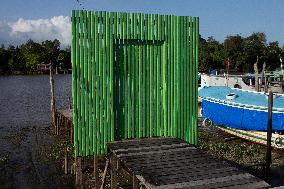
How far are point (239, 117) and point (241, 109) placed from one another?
0.58m

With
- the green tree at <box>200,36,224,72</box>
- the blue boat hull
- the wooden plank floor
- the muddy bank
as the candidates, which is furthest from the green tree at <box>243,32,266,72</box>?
the wooden plank floor

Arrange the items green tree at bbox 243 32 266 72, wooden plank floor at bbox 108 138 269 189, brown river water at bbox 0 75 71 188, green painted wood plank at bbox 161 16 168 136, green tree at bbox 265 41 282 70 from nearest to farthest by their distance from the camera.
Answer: wooden plank floor at bbox 108 138 269 189
green painted wood plank at bbox 161 16 168 136
brown river water at bbox 0 75 71 188
green tree at bbox 243 32 266 72
green tree at bbox 265 41 282 70

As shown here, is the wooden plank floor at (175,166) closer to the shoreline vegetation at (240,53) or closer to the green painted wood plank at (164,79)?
the green painted wood plank at (164,79)

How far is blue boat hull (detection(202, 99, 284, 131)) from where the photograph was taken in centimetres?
2061

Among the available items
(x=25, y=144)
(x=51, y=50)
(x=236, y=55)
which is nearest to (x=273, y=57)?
(x=236, y=55)

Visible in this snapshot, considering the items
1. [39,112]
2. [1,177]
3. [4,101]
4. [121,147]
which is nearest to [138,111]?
[121,147]

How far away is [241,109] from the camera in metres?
22.6

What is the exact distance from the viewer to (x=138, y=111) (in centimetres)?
1168

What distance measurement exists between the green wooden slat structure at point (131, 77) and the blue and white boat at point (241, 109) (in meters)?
10.1

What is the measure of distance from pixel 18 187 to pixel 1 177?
1689 mm

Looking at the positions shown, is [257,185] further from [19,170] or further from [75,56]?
[19,170]

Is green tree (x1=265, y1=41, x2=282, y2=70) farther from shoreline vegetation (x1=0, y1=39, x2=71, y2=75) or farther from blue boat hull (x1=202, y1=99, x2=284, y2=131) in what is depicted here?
shoreline vegetation (x1=0, y1=39, x2=71, y2=75)

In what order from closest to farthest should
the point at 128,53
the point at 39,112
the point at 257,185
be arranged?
the point at 257,185 < the point at 128,53 < the point at 39,112

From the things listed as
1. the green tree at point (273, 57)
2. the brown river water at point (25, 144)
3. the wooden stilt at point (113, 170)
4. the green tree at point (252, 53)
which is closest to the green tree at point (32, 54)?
the green tree at point (252, 53)
